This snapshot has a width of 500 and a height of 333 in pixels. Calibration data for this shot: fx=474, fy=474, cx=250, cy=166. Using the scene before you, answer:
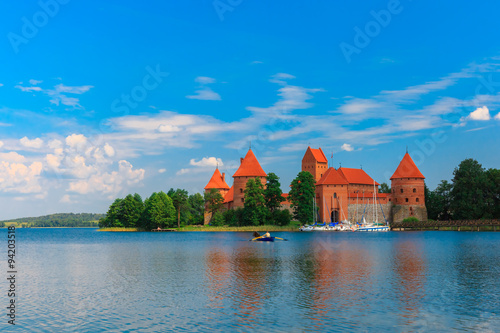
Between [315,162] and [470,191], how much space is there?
36.4 m

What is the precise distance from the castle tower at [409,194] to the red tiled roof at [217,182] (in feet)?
117

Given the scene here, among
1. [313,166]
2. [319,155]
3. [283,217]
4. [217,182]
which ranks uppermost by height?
[319,155]

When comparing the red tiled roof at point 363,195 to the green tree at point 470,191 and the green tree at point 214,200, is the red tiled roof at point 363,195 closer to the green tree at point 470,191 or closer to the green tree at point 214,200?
the green tree at point 470,191

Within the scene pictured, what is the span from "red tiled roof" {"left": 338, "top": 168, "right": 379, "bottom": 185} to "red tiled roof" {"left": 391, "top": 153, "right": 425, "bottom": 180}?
824cm

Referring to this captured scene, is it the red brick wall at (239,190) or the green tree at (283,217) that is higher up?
the red brick wall at (239,190)

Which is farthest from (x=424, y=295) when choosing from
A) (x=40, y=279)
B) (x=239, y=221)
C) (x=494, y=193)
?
(x=494, y=193)

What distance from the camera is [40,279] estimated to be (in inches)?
920

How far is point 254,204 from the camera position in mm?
73062

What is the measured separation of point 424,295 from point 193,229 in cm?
6882

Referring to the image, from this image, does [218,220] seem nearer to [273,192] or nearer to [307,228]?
[273,192]

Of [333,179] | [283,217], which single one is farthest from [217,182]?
[283,217]

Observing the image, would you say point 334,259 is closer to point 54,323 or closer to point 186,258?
point 186,258

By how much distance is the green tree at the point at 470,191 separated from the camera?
75.1 meters

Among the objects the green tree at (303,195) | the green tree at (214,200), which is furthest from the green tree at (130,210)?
the green tree at (303,195)
